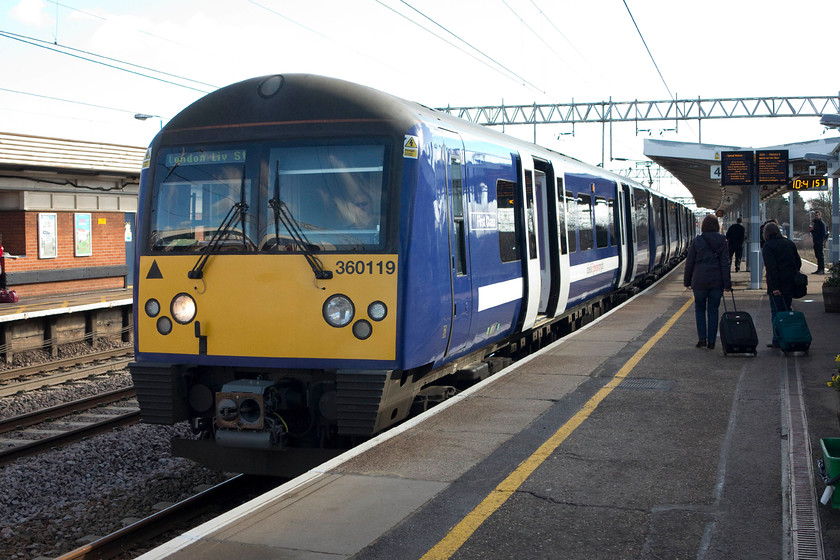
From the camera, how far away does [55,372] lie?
45.3ft

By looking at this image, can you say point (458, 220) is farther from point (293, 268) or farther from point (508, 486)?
point (508, 486)

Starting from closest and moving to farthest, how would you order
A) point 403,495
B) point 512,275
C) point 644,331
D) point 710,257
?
1. point 403,495
2. point 512,275
3. point 710,257
4. point 644,331

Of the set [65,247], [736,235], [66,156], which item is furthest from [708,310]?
[65,247]

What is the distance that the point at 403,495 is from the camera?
16.9 ft

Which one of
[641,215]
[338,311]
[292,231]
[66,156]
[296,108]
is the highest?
[66,156]

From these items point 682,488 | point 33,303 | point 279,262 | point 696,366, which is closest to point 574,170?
point 696,366

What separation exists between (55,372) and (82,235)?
8.71 meters

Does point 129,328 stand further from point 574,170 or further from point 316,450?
point 316,450

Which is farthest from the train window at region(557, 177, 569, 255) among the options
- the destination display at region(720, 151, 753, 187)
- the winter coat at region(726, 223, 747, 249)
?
the winter coat at region(726, 223, 747, 249)

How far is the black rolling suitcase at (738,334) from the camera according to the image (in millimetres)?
10117

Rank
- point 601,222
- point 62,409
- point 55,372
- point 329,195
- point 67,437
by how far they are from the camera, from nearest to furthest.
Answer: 1. point 329,195
2. point 67,437
3. point 62,409
4. point 55,372
5. point 601,222

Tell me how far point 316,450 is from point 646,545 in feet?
9.50

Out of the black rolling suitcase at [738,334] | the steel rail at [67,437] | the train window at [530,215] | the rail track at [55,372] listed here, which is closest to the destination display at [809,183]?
the black rolling suitcase at [738,334]

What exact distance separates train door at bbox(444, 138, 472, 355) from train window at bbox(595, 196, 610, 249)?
299 inches
